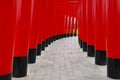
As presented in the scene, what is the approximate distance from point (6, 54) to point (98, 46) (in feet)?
19.5

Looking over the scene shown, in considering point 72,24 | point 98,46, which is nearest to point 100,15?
point 98,46

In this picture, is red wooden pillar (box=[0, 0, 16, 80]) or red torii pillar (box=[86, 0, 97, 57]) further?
red torii pillar (box=[86, 0, 97, 57])

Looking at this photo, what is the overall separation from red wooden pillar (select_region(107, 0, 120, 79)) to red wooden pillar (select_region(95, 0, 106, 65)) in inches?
95.7

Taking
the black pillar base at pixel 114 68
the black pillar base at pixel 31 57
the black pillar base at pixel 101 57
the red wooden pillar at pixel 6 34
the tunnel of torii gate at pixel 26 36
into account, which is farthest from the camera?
the black pillar base at pixel 31 57

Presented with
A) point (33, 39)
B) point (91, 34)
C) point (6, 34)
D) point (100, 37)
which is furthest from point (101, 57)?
point (6, 34)

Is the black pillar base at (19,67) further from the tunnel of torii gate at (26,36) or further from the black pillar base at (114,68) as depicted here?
the black pillar base at (114,68)

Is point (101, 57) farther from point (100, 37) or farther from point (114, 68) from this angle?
point (114, 68)

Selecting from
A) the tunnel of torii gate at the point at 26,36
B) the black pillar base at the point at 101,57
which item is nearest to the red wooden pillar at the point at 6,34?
the tunnel of torii gate at the point at 26,36

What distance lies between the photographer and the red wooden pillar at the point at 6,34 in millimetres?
5391

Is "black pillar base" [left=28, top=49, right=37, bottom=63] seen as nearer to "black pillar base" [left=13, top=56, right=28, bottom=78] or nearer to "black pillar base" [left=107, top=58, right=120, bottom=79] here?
"black pillar base" [left=13, top=56, right=28, bottom=78]

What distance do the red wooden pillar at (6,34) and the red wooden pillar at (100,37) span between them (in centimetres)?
559

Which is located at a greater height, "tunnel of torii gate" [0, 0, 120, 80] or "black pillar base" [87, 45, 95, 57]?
"tunnel of torii gate" [0, 0, 120, 80]

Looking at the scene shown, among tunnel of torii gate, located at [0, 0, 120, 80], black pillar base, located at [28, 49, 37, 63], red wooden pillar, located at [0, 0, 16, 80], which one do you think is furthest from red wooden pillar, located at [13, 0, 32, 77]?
black pillar base, located at [28, 49, 37, 63]

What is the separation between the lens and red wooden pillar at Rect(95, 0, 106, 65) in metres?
10.6
